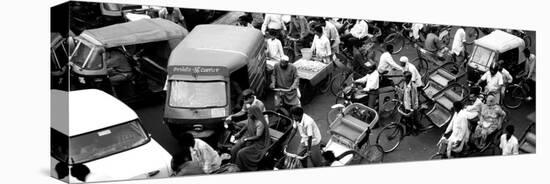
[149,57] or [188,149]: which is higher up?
[149,57]

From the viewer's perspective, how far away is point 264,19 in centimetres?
835

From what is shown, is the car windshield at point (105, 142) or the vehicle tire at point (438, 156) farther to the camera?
the vehicle tire at point (438, 156)

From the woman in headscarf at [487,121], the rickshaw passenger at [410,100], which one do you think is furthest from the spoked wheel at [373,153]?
the woman in headscarf at [487,121]

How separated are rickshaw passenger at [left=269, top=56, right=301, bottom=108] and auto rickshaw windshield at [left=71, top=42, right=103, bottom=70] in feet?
7.23

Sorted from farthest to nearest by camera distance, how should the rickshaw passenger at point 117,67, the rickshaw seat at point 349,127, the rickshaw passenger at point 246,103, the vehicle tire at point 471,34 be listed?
the vehicle tire at point 471,34 < the rickshaw seat at point 349,127 < the rickshaw passenger at point 246,103 < the rickshaw passenger at point 117,67

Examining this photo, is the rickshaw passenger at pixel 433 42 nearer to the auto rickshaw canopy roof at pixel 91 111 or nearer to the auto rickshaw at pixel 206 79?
the auto rickshaw at pixel 206 79

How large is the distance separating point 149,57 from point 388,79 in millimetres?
3343

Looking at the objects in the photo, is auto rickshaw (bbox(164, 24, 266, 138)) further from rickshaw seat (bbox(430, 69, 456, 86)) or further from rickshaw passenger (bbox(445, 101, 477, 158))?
rickshaw passenger (bbox(445, 101, 477, 158))

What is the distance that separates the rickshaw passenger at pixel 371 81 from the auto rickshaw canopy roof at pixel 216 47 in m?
1.66

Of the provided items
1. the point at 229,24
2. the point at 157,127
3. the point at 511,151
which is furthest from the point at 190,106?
the point at 511,151

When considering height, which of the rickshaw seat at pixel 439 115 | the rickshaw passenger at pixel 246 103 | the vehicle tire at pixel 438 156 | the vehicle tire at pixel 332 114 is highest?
the rickshaw passenger at pixel 246 103

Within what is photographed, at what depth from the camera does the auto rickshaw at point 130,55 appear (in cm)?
730

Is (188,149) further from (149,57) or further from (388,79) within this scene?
(388,79)

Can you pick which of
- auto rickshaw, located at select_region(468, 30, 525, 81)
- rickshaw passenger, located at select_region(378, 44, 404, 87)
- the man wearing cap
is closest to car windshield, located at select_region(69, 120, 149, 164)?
rickshaw passenger, located at select_region(378, 44, 404, 87)
